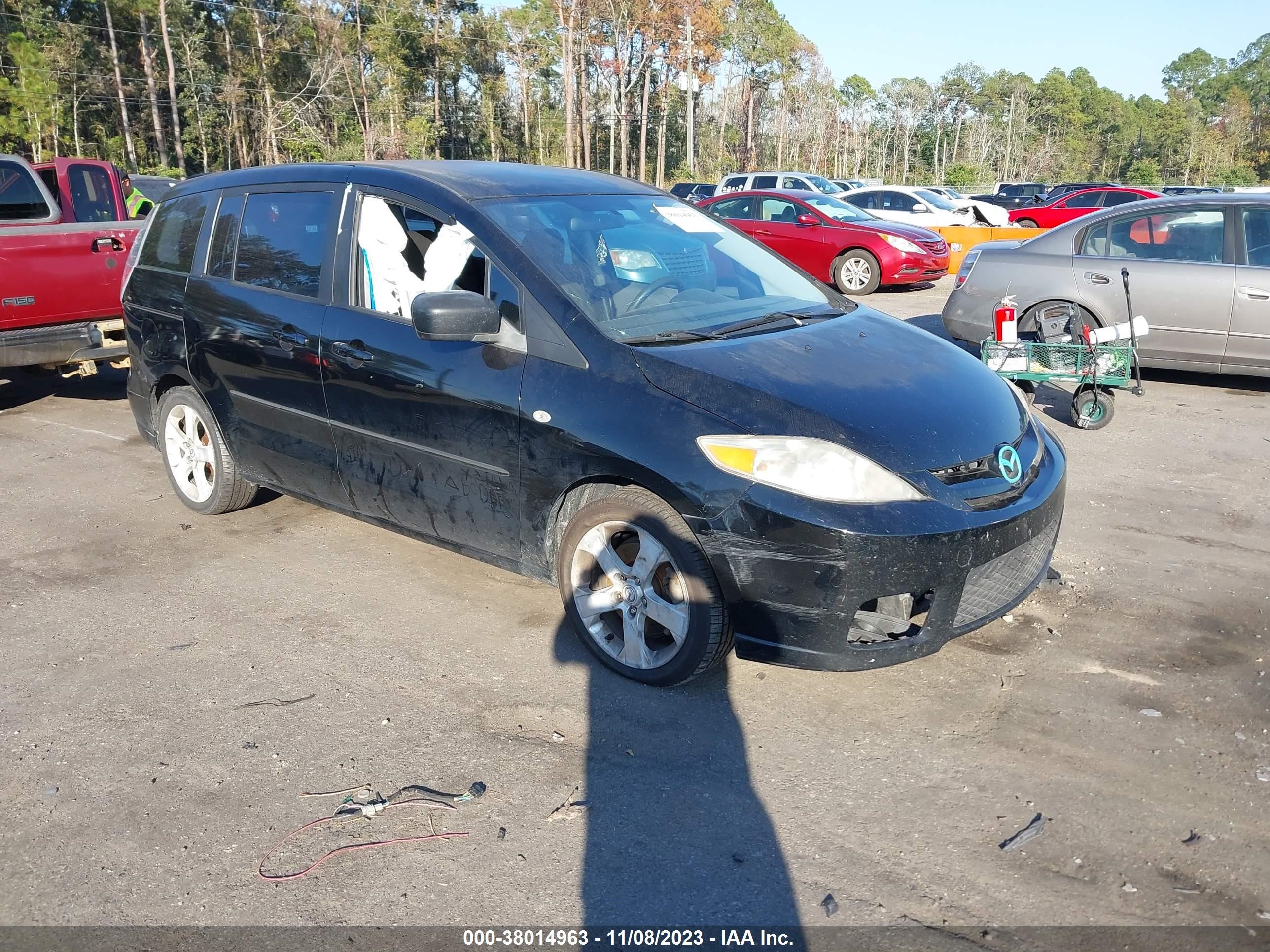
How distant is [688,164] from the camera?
5984cm

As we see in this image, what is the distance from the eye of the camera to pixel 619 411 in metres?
3.61

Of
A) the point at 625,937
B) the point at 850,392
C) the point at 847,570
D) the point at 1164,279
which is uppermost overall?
the point at 850,392

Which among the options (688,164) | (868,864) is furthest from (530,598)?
(688,164)

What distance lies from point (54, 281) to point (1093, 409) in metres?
7.86

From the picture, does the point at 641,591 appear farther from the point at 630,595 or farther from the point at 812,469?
the point at 812,469

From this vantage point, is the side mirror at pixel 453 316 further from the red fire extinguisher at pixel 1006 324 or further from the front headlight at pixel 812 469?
the red fire extinguisher at pixel 1006 324

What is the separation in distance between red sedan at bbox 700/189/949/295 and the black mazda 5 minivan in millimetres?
10809

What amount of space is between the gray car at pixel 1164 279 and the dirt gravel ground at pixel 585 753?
3.44 m

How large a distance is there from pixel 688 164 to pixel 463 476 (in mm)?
Answer: 58669

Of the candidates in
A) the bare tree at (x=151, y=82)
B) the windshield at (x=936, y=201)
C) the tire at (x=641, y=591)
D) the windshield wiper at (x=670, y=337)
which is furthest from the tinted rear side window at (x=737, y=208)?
the bare tree at (x=151, y=82)

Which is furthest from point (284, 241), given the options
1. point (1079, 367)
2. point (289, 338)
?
point (1079, 367)

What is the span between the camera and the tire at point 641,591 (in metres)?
3.50

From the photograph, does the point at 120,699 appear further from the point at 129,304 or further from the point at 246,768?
the point at 129,304

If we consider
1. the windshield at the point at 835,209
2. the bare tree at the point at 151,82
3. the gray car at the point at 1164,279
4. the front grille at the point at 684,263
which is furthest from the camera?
the bare tree at the point at 151,82
